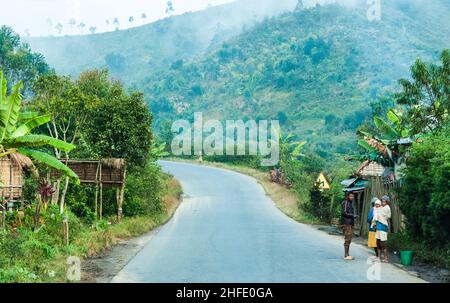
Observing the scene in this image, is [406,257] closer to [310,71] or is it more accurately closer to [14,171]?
[14,171]

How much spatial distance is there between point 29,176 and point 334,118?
61.5 metres

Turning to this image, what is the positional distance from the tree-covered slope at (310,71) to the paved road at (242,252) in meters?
40.9

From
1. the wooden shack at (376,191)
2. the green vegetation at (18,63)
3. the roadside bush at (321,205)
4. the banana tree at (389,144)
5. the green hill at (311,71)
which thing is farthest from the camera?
the green hill at (311,71)

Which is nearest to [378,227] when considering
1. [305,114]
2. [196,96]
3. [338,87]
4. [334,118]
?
[334,118]

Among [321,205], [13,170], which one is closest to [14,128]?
[13,170]

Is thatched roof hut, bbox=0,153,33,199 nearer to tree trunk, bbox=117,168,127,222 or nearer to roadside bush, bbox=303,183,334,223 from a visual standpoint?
tree trunk, bbox=117,168,127,222

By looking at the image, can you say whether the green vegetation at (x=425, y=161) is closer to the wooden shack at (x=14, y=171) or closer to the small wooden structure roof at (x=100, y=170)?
the small wooden structure roof at (x=100, y=170)

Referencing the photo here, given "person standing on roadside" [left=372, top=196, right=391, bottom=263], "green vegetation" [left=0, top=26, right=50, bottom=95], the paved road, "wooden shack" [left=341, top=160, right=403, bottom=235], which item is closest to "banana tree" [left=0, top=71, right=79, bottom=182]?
the paved road

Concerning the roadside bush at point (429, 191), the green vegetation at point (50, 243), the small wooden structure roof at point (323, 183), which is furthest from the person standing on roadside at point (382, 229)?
the small wooden structure roof at point (323, 183)

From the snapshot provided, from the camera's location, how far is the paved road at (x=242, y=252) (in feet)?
46.3

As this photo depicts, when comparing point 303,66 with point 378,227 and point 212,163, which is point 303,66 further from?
point 378,227

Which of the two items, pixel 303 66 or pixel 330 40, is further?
pixel 330 40
